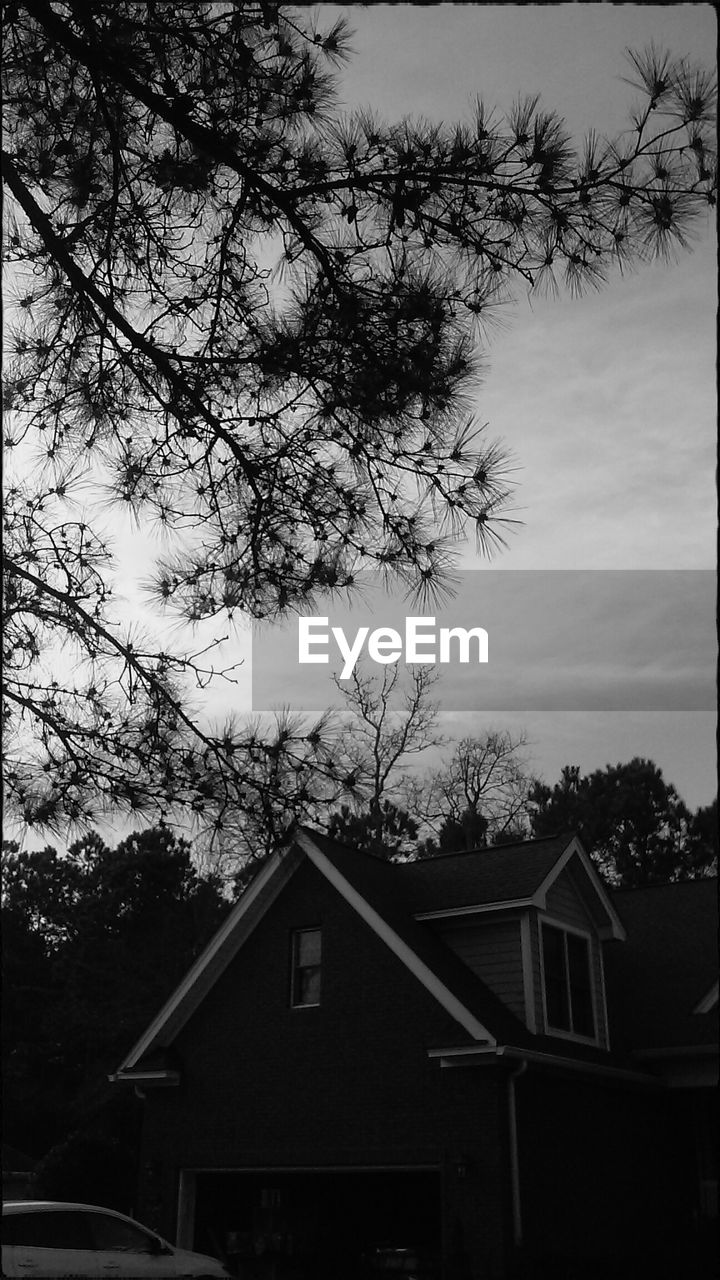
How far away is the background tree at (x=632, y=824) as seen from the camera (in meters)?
23.0

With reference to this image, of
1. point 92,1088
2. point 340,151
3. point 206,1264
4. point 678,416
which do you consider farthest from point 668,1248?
point 92,1088

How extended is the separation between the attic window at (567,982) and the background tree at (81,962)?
14.7 m

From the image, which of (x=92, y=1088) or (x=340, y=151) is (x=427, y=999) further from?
(x=92, y=1088)

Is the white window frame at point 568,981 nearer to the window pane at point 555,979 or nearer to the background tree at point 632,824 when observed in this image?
the window pane at point 555,979

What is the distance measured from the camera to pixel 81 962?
28750mm

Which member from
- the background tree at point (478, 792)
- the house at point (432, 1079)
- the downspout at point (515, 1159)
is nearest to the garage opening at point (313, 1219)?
the house at point (432, 1079)

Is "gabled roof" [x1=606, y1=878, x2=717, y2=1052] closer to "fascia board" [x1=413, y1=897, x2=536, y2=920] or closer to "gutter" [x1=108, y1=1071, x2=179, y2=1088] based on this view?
"fascia board" [x1=413, y1=897, x2=536, y2=920]

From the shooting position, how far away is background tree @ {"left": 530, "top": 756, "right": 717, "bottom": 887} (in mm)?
23016

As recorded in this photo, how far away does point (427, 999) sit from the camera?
11.4 metres

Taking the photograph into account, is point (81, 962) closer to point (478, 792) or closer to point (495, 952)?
point (478, 792)

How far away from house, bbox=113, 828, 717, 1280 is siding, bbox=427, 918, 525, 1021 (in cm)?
2

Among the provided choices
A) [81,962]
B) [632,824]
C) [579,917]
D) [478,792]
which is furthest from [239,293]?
[81,962]

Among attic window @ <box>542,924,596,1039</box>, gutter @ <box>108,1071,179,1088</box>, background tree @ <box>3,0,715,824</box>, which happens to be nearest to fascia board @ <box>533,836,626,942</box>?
attic window @ <box>542,924,596,1039</box>

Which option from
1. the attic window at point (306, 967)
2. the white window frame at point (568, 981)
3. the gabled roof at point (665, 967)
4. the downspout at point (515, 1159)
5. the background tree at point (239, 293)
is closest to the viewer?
the background tree at point (239, 293)
